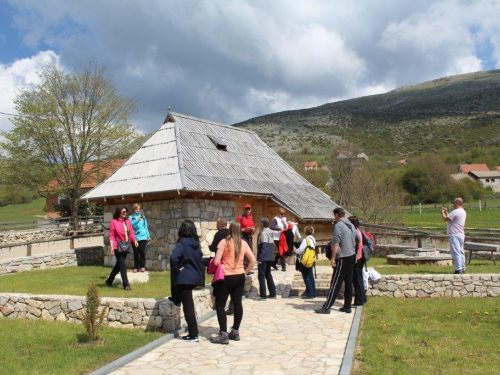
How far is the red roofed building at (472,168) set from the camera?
61287mm

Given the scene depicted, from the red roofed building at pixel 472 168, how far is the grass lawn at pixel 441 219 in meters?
22.8

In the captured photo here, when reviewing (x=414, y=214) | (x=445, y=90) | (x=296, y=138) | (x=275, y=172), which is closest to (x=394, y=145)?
(x=296, y=138)

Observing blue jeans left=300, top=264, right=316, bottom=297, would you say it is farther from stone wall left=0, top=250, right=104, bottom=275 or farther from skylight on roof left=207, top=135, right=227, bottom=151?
stone wall left=0, top=250, right=104, bottom=275

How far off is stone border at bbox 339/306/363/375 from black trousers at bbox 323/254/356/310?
42cm

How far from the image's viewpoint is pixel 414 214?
41062 mm

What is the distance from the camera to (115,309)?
25.1 ft

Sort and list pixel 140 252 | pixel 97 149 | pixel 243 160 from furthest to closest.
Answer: pixel 97 149, pixel 243 160, pixel 140 252

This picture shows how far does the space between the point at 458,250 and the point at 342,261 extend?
3.90 meters

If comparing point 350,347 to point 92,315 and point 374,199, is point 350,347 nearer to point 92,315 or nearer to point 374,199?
point 92,315

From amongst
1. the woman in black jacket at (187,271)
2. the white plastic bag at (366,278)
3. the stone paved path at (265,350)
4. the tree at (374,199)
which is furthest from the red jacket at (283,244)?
the tree at (374,199)

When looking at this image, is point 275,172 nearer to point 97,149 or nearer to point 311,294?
point 311,294

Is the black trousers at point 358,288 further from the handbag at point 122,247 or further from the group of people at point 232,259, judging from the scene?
the handbag at point 122,247

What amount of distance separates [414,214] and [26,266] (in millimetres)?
33487

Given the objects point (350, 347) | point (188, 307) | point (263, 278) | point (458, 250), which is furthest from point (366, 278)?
point (188, 307)
